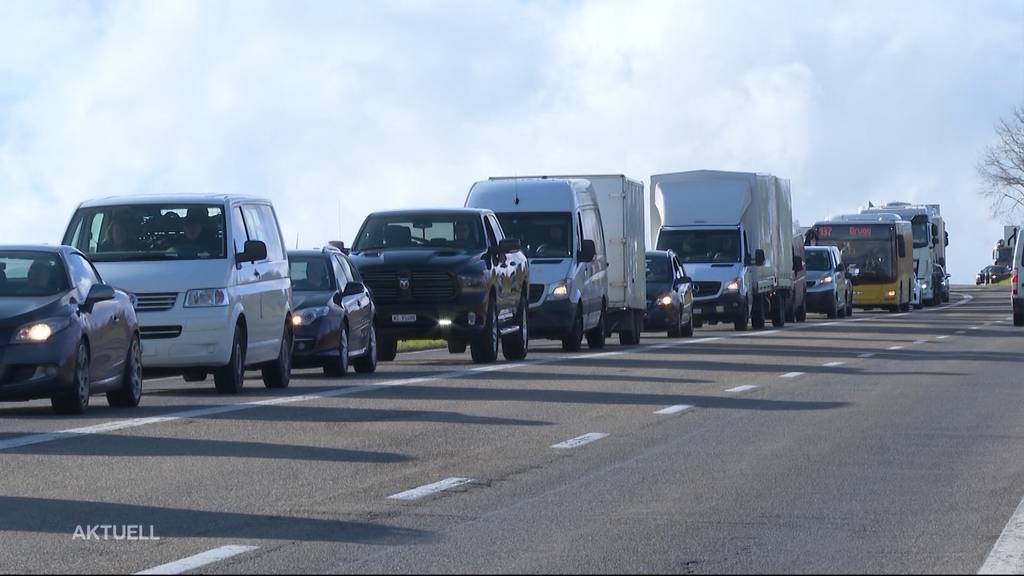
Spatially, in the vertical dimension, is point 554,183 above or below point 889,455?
above

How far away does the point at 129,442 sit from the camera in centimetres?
1382

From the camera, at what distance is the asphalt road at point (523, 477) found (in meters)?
8.88

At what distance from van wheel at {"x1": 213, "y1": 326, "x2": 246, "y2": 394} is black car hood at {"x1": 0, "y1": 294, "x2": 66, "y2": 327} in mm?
2781

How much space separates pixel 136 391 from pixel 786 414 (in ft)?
17.6

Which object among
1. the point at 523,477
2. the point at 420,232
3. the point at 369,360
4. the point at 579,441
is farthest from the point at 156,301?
the point at 420,232

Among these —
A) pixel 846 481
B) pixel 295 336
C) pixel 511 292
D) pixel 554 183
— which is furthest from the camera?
pixel 554 183

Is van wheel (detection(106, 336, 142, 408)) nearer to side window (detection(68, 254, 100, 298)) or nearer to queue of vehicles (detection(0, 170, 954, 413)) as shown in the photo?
queue of vehicles (detection(0, 170, 954, 413))

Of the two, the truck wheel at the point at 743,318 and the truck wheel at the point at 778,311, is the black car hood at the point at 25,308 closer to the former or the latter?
the truck wheel at the point at 743,318

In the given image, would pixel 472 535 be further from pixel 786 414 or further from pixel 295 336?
pixel 295 336

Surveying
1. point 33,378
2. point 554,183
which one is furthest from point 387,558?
point 554,183

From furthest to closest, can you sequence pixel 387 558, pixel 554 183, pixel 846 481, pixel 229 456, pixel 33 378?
pixel 554 183 < pixel 33 378 < pixel 229 456 < pixel 846 481 < pixel 387 558

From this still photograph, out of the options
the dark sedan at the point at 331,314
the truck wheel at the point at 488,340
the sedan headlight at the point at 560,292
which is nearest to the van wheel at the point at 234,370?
the dark sedan at the point at 331,314

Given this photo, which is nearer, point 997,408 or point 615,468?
point 615,468

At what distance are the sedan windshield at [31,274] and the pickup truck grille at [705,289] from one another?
25728mm
